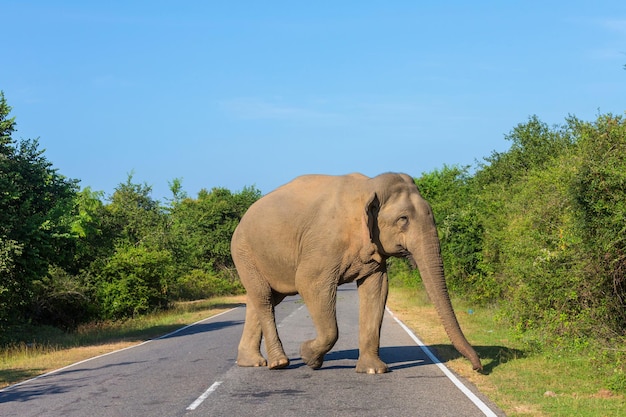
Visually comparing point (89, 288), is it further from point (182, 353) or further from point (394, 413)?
point (394, 413)

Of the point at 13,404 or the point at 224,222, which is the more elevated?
the point at 224,222

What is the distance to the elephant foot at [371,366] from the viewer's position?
41.4ft

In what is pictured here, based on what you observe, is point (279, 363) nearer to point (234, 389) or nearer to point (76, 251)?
point (234, 389)

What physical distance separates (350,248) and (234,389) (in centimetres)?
299

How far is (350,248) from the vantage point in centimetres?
1268

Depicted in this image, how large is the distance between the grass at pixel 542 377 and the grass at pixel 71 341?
8.01 m

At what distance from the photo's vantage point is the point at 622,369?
10734mm

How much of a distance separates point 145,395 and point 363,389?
10.0 ft

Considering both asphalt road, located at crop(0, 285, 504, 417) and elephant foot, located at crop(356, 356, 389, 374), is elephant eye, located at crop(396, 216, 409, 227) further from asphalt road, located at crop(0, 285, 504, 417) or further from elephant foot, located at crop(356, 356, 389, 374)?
asphalt road, located at crop(0, 285, 504, 417)

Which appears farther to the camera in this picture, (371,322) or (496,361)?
(496,361)

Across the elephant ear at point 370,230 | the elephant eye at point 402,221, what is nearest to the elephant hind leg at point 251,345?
the elephant ear at point 370,230

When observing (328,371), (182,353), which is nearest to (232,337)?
(182,353)

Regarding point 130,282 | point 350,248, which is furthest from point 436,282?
point 130,282

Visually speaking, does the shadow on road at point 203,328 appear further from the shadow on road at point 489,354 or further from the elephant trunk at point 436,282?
the elephant trunk at point 436,282
